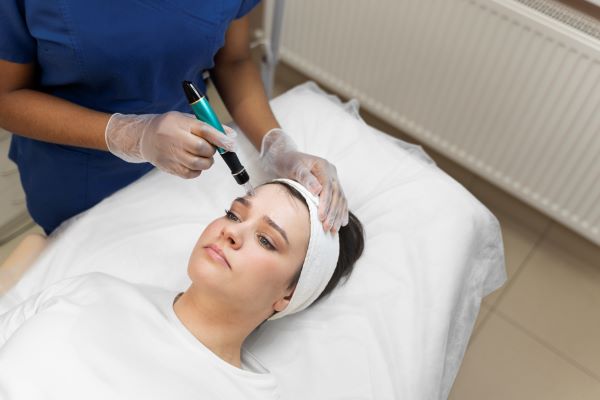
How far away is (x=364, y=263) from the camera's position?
1317 mm

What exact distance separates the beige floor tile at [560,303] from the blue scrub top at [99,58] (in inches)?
56.4

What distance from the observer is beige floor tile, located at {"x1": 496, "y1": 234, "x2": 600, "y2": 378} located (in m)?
1.93

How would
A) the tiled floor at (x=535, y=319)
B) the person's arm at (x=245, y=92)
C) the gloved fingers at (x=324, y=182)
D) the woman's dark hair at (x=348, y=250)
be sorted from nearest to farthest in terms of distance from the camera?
the gloved fingers at (x=324, y=182) < the woman's dark hair at (x=348, y=250) < the person's arm at (x=245, y=92) < the tiled floor at (x=535, y=319)

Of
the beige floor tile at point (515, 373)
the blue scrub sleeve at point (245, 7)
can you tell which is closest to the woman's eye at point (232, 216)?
the blue scrub sleeve at point (245, 7)

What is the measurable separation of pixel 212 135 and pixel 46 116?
36cm

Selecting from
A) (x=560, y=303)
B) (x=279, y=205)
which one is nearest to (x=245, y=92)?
(x=279, y=205)

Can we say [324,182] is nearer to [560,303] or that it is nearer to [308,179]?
[308,179]

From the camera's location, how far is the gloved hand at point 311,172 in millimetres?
1172

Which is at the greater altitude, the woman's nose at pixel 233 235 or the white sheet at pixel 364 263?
the woman's nose at pixel 233 235

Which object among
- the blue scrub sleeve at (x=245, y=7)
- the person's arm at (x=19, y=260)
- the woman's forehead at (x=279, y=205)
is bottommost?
the person's arm at (x=19, y=260)

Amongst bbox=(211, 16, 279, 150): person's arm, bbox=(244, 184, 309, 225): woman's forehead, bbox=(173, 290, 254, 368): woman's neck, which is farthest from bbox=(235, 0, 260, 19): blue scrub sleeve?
bbox=(173, 290, 254, 368): woman's neck

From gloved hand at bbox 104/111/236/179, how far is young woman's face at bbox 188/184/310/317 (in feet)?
0.49

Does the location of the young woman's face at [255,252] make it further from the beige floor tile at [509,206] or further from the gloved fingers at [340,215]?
the beige floor tile at [509,206]

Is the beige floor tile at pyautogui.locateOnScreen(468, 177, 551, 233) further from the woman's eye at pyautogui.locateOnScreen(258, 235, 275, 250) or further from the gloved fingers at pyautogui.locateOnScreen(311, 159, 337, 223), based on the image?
the woman's eye at pyautogui.locateOnScreen(258, 235, 275, 250)
